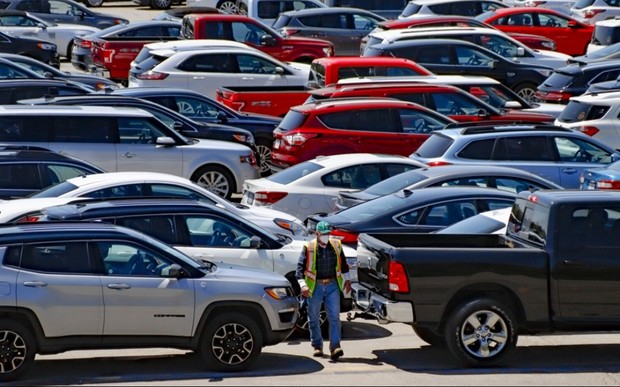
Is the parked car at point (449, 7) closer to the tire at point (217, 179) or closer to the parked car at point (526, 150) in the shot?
the tire at point (217, 179)

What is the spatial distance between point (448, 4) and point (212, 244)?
2287 centimetres

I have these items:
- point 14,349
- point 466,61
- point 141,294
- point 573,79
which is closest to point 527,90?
A: point 466,61

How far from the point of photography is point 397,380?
1248 centimetres

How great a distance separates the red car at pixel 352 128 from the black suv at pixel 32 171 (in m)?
4.36

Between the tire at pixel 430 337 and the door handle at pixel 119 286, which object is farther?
the tire at pixel 430 337

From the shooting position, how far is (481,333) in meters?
13.0

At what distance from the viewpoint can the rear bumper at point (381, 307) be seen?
12.8 m

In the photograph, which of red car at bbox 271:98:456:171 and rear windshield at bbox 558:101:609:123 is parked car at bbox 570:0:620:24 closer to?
rear windshield at bbox 558:101:609:123

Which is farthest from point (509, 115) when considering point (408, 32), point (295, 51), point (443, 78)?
point (295, 51)

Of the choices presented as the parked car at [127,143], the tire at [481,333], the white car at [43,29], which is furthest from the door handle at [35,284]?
the white car at [43,29]

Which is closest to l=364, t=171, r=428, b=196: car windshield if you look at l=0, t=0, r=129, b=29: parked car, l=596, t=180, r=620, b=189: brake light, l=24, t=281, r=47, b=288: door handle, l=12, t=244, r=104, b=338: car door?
l=596, t=180, r=620, b=189: brake light

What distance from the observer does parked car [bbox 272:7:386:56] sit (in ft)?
110

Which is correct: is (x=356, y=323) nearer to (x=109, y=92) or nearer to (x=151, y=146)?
(x=151, y=146)

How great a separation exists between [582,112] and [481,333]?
451 inches
